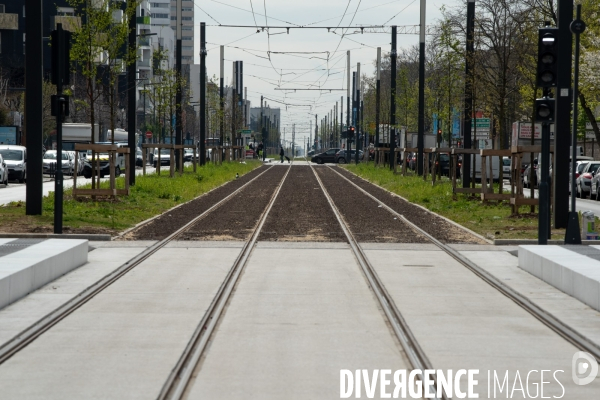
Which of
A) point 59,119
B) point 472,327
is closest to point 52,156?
point 59,119

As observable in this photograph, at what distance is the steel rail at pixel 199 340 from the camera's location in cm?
760

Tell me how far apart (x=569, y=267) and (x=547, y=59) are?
5.14m

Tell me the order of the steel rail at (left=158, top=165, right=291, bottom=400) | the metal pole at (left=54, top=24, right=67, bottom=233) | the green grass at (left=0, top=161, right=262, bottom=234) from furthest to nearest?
the green grass at (left=0, top=161, right=262, bottom=234), the metal pole at (left=54, top=24, right=67, bottom=233), the steel rail at (left=158, top=165, right=291, bottom=400)

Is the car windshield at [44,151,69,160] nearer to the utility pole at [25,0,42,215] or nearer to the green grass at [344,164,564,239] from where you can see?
the green grass at [344,164,564,239]

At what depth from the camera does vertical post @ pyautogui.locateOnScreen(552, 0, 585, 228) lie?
19906mm

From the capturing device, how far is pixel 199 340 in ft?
31.3

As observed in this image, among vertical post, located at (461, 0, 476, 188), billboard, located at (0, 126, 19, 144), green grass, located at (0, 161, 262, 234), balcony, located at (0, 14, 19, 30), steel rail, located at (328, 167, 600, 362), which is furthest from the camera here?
balcony, located at (0, 14, 19, 30)

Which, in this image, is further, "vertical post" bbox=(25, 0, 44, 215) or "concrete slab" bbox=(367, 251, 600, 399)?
"vertical post" bbox=(25, 0, 44, 215)

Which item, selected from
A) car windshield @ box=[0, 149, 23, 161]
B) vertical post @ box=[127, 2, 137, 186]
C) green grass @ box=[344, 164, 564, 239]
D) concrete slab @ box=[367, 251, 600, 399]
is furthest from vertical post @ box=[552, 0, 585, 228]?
car windshield @ box=[0, 149, 23, 161]

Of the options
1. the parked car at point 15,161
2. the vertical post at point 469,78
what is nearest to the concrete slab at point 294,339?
the vertical post at point 469,78

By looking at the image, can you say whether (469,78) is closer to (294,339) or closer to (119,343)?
(294,339)

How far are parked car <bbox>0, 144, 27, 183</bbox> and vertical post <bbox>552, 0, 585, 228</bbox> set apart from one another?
32319 mm

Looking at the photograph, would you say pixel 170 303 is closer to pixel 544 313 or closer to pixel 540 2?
pixel 544 313

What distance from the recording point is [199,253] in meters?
17.3
